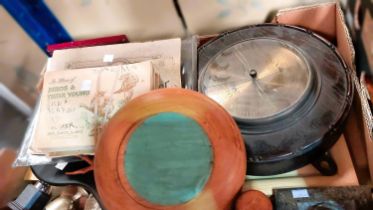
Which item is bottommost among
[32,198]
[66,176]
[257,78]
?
[32,198]

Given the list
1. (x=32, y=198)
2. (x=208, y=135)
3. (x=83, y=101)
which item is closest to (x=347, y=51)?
(x=208, y=135)

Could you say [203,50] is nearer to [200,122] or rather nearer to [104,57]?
[104,57]

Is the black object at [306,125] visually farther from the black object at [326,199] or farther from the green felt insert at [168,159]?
the green felt insert at [168,159]

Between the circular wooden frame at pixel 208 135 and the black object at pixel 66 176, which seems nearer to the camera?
the circular wooden frame at pixel 208 135

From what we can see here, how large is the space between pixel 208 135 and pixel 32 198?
603 mm

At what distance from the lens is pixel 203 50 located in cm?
110

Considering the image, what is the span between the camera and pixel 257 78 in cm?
96

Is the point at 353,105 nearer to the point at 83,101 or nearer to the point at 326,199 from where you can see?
the point at 326,199

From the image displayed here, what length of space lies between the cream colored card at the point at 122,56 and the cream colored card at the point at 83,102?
13 cm

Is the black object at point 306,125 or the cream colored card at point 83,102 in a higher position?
the cream colored card at point 83,102

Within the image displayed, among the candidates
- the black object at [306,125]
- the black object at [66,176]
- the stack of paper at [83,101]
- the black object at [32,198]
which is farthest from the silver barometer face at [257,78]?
the black object at [32,198]

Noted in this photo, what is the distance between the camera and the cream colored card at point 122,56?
1.03m

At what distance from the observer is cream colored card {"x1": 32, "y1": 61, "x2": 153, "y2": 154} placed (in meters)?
0.85

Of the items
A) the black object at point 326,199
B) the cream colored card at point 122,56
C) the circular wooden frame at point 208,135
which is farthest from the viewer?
the cream colored card at point 122,56
